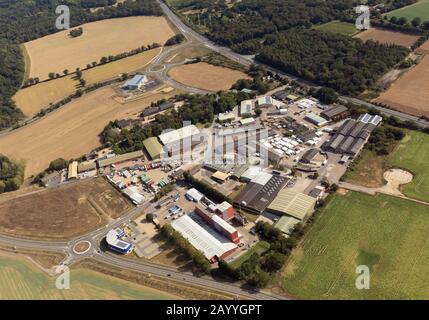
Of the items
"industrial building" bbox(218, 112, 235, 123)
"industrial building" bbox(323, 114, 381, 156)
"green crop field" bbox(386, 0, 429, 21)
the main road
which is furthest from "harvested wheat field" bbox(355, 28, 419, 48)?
"industrial building" bbox(218, 112, 235, 123)

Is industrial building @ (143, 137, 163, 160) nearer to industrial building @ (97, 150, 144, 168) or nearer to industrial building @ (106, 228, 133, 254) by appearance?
industrial building @ (97, 150, 144, 168)

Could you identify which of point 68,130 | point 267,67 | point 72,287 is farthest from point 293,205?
point 267,67

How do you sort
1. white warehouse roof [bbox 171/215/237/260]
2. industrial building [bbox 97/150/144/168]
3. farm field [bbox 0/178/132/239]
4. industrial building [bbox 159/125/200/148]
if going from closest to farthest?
white warehouse roof [bbox 171/215/237/260]
farm field [bbox 0/178/132/239]
industrial building [bbox 97/150/144/168]
industrial building [bbox 159/125/200/148]

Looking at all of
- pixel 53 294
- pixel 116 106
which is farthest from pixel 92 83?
pixel 53 294

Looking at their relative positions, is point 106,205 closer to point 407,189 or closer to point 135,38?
point 407,189

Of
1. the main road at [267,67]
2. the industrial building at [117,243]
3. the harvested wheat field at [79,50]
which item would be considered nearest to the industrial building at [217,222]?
the industrial building at [117,243]

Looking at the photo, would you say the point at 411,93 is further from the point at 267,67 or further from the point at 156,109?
the point at 156,109
